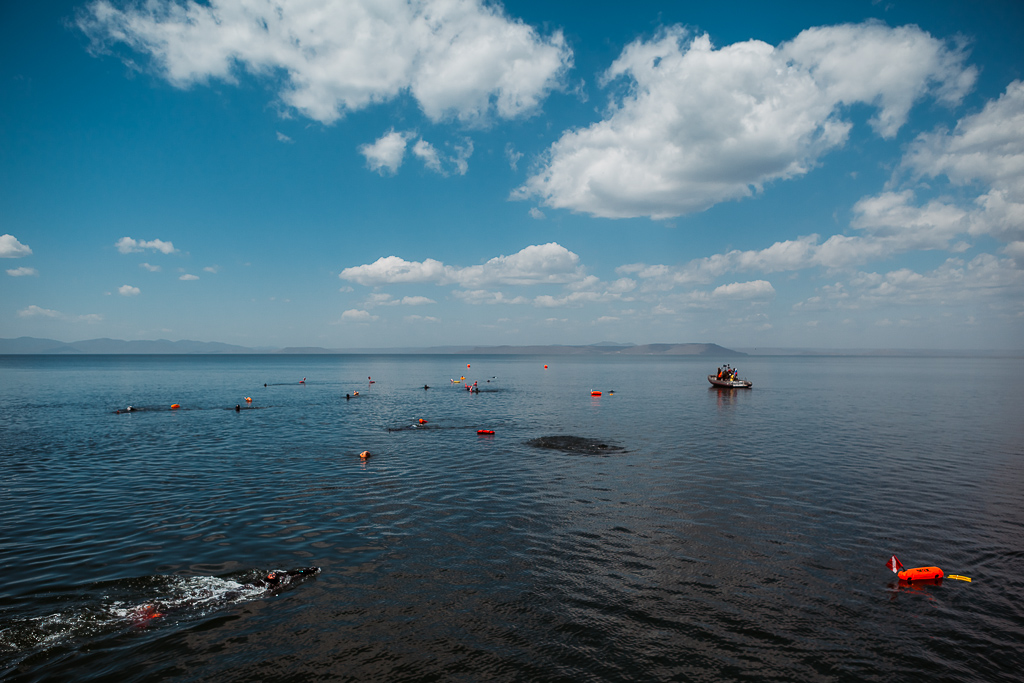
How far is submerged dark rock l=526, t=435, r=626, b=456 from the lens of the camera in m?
34.6

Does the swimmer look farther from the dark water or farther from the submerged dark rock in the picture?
the submerged dark rock

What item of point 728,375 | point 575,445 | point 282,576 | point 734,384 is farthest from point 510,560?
point 728,375

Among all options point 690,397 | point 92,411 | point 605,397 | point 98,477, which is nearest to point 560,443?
point 98,477

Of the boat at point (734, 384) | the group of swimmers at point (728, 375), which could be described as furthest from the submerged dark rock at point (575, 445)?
the group of swimmers at point (728, 375)

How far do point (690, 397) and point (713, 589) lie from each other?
6564 cm

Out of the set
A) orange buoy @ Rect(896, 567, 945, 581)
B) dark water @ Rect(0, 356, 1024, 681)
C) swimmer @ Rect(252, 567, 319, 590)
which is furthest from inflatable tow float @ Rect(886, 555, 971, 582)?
swimmer @ Rect(252, 567, 319, 590)

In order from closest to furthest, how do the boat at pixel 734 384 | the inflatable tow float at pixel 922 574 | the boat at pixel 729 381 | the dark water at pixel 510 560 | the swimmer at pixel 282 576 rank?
the dark water at pixel 510 560 → the swimmer at pixel 282 576 → the inflatable tow float at pixel 922 574 → the boat at pixel 734 384 → the boat at pixel 729 381

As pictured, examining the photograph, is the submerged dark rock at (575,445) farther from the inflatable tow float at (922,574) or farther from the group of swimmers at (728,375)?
the group of swimmers at (728,375)

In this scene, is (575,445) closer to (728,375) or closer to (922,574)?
(922,574)

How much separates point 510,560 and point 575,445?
804 inches

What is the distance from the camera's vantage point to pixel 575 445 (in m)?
36.2

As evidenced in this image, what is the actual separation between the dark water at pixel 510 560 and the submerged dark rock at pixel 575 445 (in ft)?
1.84

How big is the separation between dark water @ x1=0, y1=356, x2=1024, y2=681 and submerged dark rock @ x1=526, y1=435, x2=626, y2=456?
1.84ft

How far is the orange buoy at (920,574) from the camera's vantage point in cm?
1487
